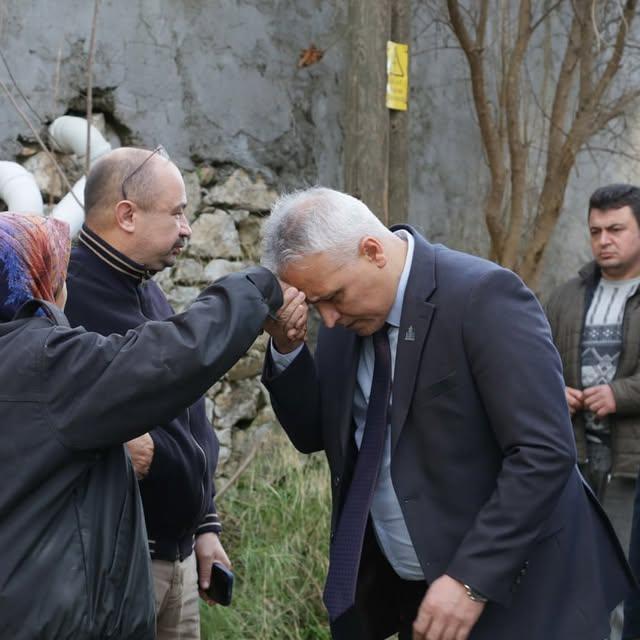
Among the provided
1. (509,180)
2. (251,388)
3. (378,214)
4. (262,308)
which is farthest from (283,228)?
(509,180)

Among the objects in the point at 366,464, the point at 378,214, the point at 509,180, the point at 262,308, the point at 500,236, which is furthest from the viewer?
the point at 509,180

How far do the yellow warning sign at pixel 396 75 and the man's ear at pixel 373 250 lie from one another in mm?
2649

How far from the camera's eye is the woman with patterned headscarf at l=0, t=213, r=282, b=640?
211 centimetres

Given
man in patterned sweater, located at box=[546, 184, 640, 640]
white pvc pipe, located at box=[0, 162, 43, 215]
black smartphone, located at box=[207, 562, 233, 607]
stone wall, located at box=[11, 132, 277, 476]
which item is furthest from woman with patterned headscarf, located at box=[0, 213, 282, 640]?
stone wall, located at box=[11, 132, 277, 476]

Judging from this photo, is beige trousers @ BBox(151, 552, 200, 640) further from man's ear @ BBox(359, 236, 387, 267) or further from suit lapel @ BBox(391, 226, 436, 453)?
man's ear @ BBox(359, 236, 387, 267)

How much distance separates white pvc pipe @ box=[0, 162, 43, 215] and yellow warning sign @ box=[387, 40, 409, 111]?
5.71 ft

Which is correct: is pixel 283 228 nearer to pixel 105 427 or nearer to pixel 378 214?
pixel 105 427

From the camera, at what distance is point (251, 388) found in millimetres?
5977

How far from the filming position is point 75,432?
2.11m

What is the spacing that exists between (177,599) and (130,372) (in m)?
1.42

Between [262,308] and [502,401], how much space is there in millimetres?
635

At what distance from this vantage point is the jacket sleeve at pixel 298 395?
9.53ft

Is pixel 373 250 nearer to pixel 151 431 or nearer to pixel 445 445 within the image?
pixel 445 445

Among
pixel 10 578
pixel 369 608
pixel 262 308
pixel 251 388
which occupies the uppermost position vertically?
pixel 262 308
